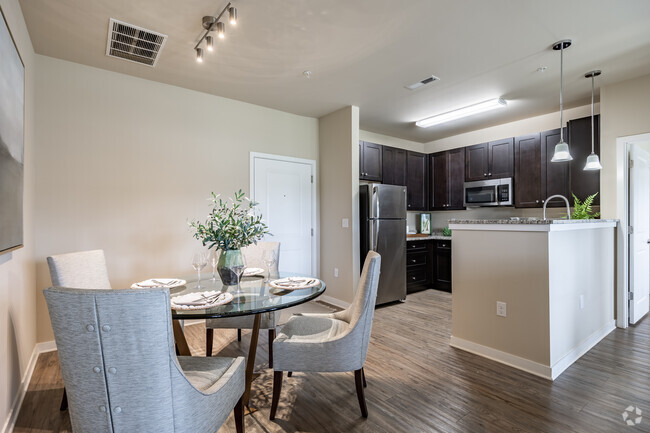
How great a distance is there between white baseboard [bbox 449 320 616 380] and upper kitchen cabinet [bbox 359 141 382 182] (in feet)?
8.53

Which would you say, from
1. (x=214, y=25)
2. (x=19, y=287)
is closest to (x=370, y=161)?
(x=214, y=25)

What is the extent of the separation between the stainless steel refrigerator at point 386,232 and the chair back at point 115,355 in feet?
10.8

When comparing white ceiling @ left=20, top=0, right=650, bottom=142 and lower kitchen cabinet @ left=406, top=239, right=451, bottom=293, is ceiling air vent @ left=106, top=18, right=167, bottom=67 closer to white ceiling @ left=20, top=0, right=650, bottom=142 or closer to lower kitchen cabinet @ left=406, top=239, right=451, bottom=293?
white ceiling @ left=20, top=0, right=650, bottom=142

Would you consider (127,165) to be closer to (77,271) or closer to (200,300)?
(77,271)

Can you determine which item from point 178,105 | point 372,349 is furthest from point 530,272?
point 178,105

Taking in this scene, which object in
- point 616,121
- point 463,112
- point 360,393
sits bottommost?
point 360,393

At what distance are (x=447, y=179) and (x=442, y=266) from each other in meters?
1.49

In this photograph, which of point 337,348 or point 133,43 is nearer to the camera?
point 337,348

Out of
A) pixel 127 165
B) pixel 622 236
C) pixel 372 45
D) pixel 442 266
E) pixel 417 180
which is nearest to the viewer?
pixel 372 45

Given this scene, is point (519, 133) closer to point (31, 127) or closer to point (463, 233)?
point (463, 233)

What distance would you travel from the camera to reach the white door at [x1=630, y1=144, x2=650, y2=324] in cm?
346

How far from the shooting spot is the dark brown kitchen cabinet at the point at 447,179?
5.30 meters

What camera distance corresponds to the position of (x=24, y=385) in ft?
7.09

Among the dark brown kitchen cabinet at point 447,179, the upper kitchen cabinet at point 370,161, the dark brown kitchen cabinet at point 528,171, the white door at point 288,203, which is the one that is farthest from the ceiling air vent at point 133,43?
the dark brown kitchen cabinet at point 528,171
